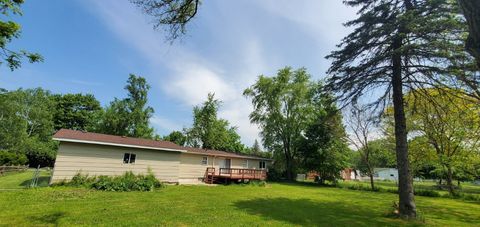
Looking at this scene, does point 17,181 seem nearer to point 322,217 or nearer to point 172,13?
point 172,13

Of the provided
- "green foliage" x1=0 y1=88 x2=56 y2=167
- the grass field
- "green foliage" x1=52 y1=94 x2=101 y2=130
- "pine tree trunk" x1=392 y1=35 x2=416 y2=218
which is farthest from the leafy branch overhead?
"green foliage" x1=52 y1=94 x2=101 y2=130

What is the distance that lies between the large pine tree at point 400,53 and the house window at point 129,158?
1312 cm

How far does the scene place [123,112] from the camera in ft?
103

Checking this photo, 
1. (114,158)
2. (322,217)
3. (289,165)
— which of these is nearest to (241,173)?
(289,165)

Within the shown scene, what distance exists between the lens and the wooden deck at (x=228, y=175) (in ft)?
66.1

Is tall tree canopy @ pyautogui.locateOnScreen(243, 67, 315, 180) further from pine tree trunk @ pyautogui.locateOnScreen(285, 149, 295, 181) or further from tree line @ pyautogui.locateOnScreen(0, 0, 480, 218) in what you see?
tree line @ pyautogui.locateOnScreen(0, 0, 480, 218)

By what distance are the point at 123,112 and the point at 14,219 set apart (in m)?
27.0

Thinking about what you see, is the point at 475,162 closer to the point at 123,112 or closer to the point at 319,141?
the point at 319,141

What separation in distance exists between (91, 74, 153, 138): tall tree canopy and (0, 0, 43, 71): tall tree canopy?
23780 millimetres

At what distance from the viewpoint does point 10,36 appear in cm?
806

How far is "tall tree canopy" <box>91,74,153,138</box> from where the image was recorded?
31250 mm

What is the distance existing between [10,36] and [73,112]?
1825 inches

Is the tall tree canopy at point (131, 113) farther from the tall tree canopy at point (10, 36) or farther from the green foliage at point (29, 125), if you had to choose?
the tall tree canopy at point (10, 36)

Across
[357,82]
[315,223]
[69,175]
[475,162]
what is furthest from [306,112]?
[69,175]
